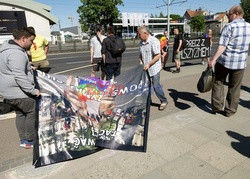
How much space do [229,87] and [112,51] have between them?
2.64m

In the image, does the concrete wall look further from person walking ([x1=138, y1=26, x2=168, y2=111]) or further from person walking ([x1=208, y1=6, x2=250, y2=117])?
person walking ([x1=208, y1=6, x2=250, y2=117])

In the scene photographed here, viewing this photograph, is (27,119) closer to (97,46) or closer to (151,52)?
(151,52)

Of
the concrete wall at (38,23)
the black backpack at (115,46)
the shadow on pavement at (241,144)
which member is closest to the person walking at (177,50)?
the black backpack at (115,46)

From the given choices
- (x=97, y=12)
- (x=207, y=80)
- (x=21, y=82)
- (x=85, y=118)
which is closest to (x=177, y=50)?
(x=207, y=80)

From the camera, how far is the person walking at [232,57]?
3.43 metres

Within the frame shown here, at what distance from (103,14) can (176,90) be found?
167 feet

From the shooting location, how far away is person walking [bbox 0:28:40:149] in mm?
2672

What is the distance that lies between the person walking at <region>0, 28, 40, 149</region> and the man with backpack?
2365 mm

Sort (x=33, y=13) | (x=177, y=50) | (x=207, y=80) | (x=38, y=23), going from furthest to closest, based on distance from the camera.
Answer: (x=38, y=23) < (x=33, y=13) < (x=177, y=50) < (x=207, y=80)

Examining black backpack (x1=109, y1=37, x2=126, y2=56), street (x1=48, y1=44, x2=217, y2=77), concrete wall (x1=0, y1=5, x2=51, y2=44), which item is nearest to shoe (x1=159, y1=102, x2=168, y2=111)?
black backpack (x1=109, y1=37, x2=126, y2=56)

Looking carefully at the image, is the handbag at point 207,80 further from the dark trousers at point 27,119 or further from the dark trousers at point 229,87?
the dark trousers at point 27,119

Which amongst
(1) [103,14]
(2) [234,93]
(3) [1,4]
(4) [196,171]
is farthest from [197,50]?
(1) [103,14]

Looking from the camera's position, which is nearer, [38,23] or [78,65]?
[78,65]

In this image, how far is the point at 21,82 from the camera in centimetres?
272
